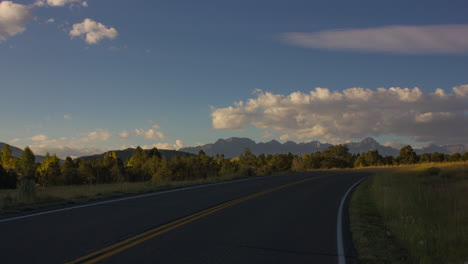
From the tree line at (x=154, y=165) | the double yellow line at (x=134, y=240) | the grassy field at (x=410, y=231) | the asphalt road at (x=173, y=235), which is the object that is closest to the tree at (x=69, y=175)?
the tree line at (x=154, y=165)

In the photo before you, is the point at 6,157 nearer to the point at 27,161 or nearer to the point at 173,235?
the point at 27,161

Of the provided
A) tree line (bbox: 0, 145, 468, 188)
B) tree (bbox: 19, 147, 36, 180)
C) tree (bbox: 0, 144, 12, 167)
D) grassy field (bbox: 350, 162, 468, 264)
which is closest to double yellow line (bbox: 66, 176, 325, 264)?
grassy field (bbox: 350, 162, 468, 264)

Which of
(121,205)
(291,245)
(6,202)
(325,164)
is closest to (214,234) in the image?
(291,245)

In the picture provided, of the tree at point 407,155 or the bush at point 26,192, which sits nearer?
the bush at point 26,192

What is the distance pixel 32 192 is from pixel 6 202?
1337 mm

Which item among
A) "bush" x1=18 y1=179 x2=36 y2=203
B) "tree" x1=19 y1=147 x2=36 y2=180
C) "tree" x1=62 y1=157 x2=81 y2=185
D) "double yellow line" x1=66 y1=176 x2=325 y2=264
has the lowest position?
"tree" x1=62 y1=157 x2=81 y2=185

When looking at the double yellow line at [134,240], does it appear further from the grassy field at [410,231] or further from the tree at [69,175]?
the tree at [69,175]

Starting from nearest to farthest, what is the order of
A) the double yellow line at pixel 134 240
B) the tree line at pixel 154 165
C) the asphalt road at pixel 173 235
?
the double yellow line at pixel 134 240, the asphalt road at pixel 173 235, the tree line at pixel 154 165

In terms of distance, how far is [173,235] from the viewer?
26.3ft

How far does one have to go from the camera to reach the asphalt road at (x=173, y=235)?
20.9ft

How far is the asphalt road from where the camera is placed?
6.37 m

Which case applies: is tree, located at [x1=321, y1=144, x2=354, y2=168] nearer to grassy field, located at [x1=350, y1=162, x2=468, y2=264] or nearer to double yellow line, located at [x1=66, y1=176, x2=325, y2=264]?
grassy field, located at [x1=350, y1=162, x2=468, y2=264]

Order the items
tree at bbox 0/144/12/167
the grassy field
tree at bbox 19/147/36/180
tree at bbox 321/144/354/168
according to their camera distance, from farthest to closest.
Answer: tree at bbox 0/144/12/167 < tree at bbox 19/147/36/180 < tree at bbox 321/144/354/168 < the grassy field

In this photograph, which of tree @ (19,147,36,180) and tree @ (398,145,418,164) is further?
tree @ (398,145,418,164)
